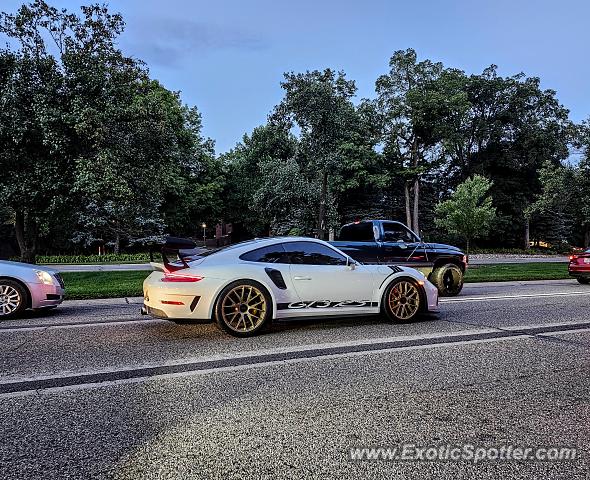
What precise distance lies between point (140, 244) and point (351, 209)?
21.4 m

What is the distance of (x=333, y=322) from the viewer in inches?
287

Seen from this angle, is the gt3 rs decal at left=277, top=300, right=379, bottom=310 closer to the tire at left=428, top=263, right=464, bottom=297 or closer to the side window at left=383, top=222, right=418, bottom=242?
the side window at left=383, top=222, right=418, bottom=242

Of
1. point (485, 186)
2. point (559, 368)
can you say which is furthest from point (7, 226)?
point (559, 368)

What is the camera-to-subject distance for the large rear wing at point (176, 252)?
620 cm

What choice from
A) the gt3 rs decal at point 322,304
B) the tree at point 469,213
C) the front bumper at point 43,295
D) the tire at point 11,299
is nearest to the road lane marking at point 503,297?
the gt3 rs decal at point 322,304

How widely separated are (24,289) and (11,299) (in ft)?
0.82

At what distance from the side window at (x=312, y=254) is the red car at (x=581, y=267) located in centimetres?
1190

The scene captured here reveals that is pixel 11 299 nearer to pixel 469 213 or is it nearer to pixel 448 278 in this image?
pixel 448 278

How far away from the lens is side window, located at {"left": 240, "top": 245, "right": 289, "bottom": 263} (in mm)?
6445

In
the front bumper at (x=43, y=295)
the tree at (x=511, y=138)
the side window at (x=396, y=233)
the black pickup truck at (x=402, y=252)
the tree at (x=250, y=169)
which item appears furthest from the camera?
the tree at (x=250, y=169)

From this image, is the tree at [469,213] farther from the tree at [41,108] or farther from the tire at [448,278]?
the tree at [41,108]

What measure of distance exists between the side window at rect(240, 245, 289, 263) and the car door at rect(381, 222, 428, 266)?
5.60m

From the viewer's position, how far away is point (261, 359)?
4.94 metres

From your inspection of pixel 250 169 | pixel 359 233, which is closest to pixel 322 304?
pixel 359 233
